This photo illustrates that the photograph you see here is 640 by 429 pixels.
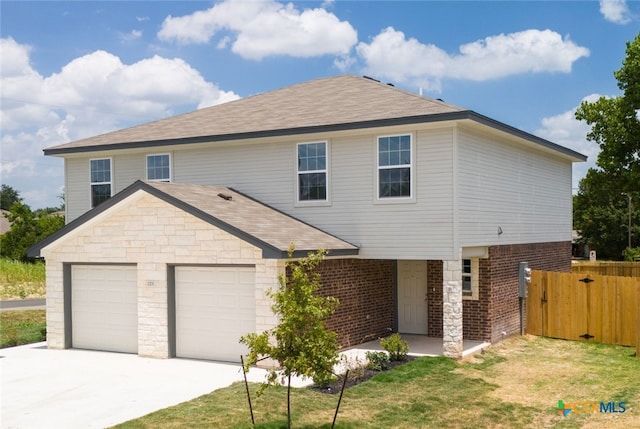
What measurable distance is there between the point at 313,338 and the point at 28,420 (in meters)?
4.77

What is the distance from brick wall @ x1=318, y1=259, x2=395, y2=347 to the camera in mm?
15703

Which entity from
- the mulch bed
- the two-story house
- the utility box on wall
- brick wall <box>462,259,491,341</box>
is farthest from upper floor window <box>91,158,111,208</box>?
the utility box on wall

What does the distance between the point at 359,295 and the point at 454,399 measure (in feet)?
17.5

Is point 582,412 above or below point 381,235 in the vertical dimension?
below

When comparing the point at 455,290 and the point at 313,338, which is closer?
the point at 313,338

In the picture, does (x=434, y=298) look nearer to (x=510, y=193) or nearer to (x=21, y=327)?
(x=510, y=193)

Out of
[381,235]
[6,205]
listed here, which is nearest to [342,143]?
[381,235]

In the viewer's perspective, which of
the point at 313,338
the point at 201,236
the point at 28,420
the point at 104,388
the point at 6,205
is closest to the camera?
the point at 313,338

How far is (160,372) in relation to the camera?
13734mm

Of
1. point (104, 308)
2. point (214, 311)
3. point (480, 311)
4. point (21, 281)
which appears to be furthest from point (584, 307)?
point (21, 281)

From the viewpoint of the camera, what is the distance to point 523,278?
723 inches

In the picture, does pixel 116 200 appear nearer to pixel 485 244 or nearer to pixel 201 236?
pixel 201 236

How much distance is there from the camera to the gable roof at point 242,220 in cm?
1404

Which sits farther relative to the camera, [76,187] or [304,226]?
[76,187]
